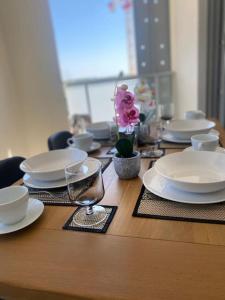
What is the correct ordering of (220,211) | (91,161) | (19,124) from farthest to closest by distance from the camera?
(19,124), (91,161), (220,211)

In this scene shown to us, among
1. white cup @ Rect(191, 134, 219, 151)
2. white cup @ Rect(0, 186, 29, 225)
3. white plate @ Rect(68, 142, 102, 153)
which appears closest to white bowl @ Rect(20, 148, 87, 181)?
white plate @ Rect(68, 142, 102, 153)

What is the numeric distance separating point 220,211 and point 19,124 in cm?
220

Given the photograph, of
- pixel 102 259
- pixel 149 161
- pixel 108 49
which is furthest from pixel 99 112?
pixel 102 259

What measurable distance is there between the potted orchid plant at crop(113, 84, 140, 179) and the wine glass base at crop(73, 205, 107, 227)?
0.23 meters

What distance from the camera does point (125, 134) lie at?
106 cm

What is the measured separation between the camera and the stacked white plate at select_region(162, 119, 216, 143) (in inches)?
55.6

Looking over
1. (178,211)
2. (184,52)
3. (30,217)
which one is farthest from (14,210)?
(184,52)

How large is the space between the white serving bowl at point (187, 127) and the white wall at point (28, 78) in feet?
4.90

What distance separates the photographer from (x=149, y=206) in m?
0.80

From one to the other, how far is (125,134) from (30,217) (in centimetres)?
50

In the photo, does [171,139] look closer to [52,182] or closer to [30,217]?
[52,182]

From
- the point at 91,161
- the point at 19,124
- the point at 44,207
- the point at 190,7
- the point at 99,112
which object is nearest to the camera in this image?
the point at 44,207

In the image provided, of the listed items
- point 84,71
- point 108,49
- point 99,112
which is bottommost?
point 99,112

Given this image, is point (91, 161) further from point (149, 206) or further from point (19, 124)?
point (19, 124)
